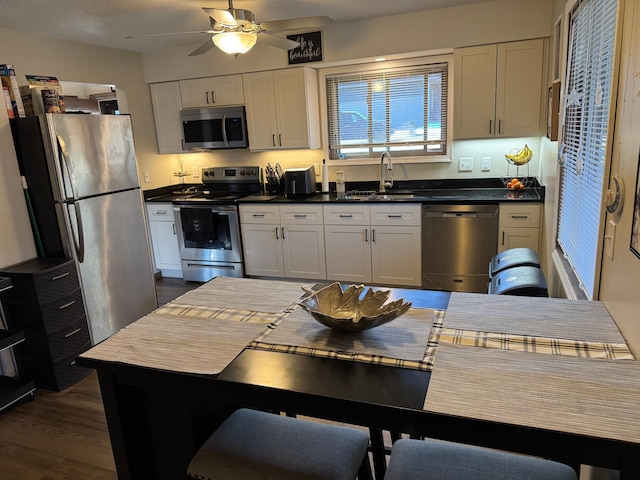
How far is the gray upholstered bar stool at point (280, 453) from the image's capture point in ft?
4.31

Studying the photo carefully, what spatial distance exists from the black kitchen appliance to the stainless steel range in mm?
556

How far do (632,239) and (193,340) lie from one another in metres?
1.37

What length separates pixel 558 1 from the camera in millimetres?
3162

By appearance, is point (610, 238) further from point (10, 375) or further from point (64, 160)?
point (10, 375)

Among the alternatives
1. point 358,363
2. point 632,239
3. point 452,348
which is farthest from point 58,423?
point 632,239

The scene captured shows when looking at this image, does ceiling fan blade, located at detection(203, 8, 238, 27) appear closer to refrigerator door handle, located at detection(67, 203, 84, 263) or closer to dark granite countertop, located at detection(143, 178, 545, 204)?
refrigerator door handle, located at detection(67, 203, 84, 263)

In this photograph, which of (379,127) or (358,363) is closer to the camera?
(358,363)

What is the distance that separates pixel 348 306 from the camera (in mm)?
1577

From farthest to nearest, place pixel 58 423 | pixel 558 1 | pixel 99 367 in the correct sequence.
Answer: pixel 558 1
pixel 58 423
pixel 99 367

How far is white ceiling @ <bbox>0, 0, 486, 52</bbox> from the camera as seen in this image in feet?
10.3

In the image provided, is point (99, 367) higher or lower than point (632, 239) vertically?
lower

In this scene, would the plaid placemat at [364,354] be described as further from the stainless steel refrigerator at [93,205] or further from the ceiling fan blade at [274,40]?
the stainless steel refrigerator at [93,205]

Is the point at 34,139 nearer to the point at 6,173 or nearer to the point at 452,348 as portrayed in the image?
the point at 6,173

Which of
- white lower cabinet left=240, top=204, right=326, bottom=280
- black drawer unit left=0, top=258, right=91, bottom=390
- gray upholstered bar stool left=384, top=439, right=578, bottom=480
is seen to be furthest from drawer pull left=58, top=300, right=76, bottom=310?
gray upholstered bar stool left=384, top=439, right=578, bottom=480
